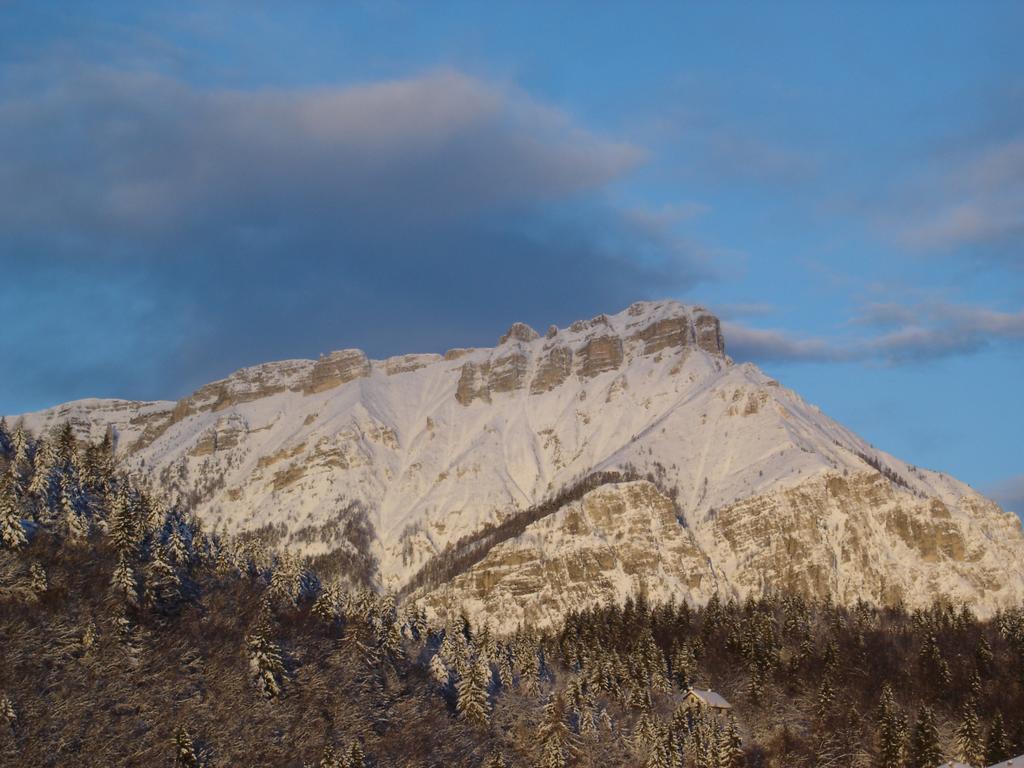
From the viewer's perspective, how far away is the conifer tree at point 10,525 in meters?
130

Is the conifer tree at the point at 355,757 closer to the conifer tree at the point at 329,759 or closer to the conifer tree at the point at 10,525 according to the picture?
the conifer tree at the point at 329,759

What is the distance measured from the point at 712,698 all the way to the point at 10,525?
9323cm

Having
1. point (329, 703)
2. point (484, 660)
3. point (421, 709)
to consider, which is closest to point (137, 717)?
point (329, 703)

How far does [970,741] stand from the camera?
13675cm

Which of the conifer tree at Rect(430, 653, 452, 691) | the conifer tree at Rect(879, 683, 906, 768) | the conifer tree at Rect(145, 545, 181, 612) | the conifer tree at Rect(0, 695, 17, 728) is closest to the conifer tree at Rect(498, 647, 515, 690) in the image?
the conifer tree at Rect(430, 653, 452, 691)

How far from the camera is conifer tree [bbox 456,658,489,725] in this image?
138250mm

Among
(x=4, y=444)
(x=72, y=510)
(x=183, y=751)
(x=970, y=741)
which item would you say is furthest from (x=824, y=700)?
(x=4, y=444)

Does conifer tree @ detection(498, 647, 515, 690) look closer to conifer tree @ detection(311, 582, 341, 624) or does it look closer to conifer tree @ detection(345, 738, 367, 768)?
conifer tree @ detection(311, 582, 341, 624)

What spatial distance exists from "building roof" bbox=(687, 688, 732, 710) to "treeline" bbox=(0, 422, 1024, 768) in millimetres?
2833

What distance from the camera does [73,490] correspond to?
14712 centimetres

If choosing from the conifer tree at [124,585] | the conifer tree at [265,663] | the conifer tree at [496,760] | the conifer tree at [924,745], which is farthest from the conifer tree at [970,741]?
the conifer tree at [124,585]

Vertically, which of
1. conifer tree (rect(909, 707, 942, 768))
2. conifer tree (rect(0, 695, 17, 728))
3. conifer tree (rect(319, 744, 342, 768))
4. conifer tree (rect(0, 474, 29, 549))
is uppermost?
conifer tree (rect(0, 474, 29, 549))

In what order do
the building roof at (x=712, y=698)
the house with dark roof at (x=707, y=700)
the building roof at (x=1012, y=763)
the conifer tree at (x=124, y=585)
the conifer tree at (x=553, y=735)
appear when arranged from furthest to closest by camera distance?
the building roof at (x=712, y=698) < the house with dark roof at (x=707, y=700) < the conifer tree at (x=124, y=585) < the conifer tree at (x=553, y=735) < the building roof at (x=1012, y=763)

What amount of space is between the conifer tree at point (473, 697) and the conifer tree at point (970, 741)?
190ft
